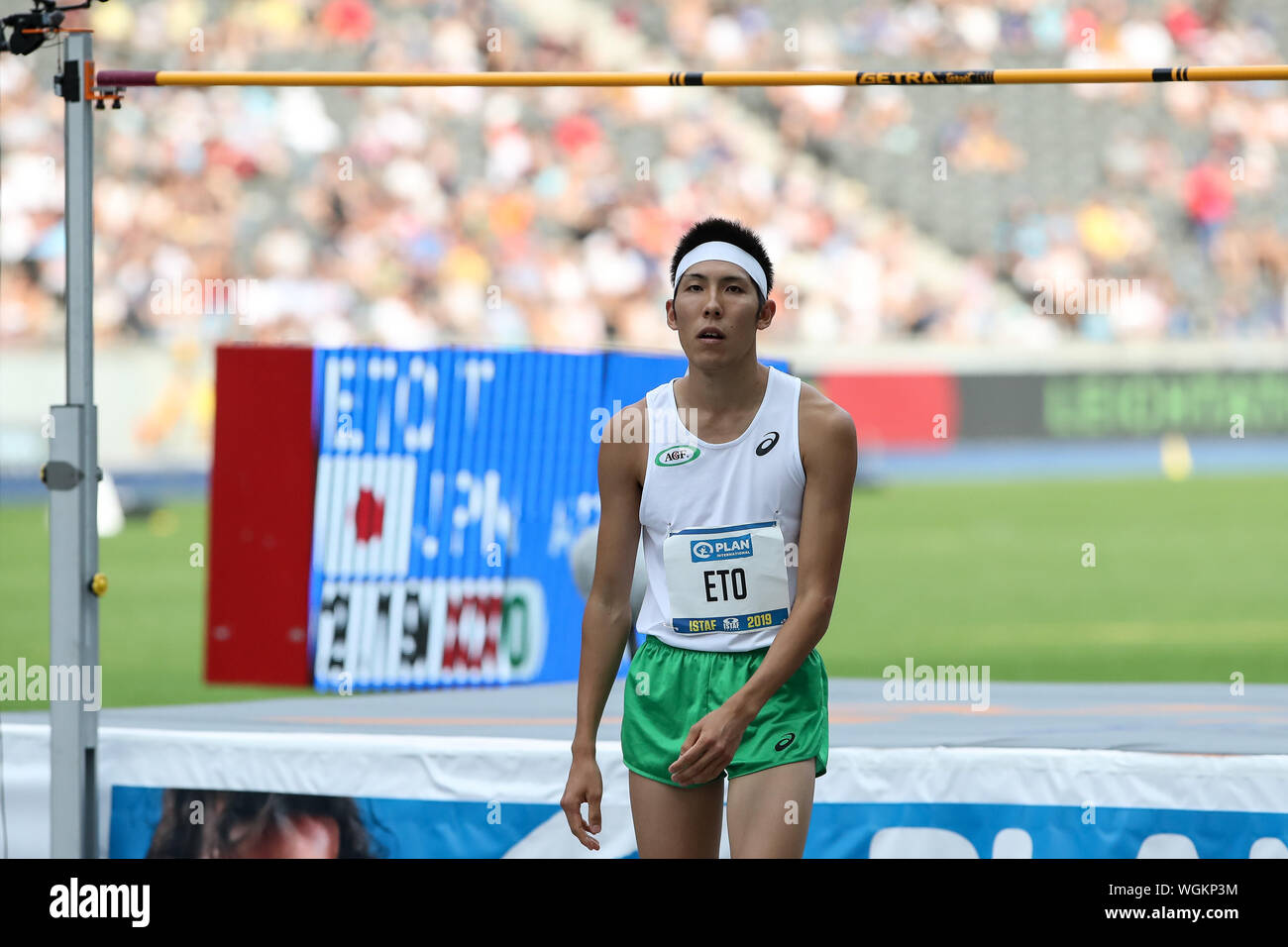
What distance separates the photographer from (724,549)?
308 centimetres

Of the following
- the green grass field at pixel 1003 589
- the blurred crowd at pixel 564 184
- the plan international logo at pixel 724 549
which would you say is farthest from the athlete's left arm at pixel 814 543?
the blurred crowd at pixel 564 184

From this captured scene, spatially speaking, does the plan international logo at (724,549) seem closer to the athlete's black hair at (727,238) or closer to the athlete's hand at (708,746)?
the athlete's hand at (708,746)

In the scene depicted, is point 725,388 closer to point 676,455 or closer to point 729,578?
point 676,455

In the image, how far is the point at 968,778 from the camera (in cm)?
443

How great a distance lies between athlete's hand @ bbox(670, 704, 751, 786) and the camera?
289 cm

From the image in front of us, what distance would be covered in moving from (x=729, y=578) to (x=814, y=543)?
191mm

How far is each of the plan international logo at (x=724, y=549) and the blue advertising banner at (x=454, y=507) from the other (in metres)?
3.30

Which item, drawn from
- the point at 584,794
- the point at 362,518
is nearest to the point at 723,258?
the point at 584,794

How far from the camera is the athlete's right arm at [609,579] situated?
3113mm

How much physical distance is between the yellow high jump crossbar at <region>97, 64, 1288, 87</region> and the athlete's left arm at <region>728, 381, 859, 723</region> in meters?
1.42

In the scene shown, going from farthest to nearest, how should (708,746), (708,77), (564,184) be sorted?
(564,184) < (708,77) < (708,746)

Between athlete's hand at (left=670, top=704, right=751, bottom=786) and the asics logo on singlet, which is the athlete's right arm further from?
athlete's hand at (left=670, top=704, right=751, bottom=786)
